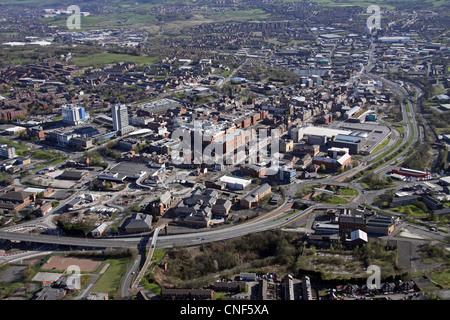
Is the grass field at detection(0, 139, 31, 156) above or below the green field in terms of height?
below

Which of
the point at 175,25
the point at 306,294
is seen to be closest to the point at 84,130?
the point at 306,294

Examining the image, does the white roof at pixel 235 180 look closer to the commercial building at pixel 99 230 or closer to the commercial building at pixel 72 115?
the commercial building at pixel 99 230

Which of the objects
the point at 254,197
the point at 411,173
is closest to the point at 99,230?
the point at 254,197

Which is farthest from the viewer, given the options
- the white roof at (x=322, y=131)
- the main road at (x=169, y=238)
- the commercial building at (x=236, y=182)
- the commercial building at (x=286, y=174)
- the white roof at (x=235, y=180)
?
the white roof at (x=322, y=131)

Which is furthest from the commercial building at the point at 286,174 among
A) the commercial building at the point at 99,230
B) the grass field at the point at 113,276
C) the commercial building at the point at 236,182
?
the grass field at the point at 113,276

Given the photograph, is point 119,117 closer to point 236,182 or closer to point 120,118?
point 120,118

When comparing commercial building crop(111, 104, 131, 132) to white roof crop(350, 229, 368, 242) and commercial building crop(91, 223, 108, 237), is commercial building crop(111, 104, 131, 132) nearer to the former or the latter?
commercial building crop(91, 223, 108, 237)

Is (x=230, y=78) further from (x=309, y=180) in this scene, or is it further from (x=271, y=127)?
(x=309, y=180)

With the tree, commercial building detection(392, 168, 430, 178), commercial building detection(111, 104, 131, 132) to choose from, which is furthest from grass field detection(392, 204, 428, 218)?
commercial building detection(111, 104, 131, 132)

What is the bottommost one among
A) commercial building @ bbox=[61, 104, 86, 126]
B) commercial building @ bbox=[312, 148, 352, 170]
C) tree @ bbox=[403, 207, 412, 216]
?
tree @ bbox=[403, 207, 412, 216]
